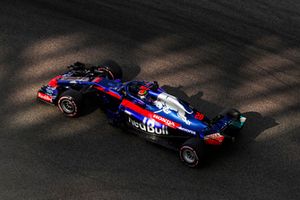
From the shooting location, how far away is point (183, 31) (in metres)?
14.5

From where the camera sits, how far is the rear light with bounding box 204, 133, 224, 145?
31.6ft

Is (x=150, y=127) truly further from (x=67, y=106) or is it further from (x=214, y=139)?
(x=67, y=106)

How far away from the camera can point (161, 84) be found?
1220 centimetres

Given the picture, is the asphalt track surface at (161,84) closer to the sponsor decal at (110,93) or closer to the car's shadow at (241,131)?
the car's shadow at (241,131)

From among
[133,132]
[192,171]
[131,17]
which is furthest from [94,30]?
[192,171]

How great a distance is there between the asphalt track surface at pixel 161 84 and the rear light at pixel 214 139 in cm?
50

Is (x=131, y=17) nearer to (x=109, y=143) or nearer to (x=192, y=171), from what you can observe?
(x=109, y=143)

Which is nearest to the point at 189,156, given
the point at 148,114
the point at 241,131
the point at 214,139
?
the point at 214,139

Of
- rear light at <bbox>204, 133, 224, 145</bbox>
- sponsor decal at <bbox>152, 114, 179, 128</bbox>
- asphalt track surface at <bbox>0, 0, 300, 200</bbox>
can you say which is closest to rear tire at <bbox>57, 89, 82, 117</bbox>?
asphalt track surface at <bbox>0, 0, 300, 200</bbox>

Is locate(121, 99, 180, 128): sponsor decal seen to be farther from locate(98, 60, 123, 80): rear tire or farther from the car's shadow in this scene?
locate(98, 60, 123, 80): rear tire

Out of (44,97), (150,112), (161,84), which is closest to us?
(150,112)

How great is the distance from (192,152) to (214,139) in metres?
0.57

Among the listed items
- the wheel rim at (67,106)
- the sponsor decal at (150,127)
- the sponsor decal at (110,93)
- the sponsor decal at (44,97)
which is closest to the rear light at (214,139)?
the sponsor decal at (150,127)

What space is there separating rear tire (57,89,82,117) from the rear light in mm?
2878
